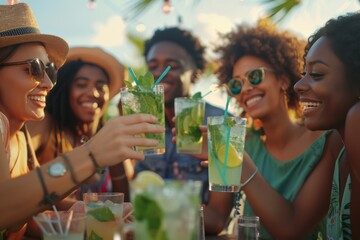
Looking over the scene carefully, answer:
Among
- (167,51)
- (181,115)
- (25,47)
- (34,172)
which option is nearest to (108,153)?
(34,172)

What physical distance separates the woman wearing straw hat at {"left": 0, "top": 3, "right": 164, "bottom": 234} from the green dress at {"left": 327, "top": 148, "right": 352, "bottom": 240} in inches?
46.0

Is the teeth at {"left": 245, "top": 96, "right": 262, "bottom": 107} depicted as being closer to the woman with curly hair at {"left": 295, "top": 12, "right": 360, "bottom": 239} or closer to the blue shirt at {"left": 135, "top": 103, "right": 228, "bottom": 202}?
the blue shirt at {"left": 135, "top": 103, "right": 228, "bottom": 202}

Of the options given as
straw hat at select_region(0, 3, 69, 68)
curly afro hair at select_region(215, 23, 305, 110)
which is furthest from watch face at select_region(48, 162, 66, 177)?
curly afro hair at select_region(215, 23, 305, 110)

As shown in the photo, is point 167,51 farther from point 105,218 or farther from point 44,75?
point 105,218

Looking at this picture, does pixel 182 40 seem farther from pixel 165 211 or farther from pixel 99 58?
pixel 165 211

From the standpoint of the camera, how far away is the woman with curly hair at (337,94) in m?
2.34

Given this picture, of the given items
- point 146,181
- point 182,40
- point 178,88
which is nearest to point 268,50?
point 178,88

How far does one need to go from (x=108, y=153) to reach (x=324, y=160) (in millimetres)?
1938

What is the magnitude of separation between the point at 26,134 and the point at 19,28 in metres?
0.78

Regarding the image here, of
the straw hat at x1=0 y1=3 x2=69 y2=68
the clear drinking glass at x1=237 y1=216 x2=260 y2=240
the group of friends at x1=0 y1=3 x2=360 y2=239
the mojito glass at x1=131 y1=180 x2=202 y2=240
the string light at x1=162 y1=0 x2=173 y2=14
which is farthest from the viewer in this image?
the string light at x1=162 y1=0 x2=173 y2=14

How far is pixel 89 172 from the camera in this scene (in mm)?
1700

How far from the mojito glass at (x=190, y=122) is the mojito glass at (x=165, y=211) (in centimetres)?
153

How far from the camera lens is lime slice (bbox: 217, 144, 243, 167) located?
7.48ft

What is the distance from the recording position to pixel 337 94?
7.95 feet
